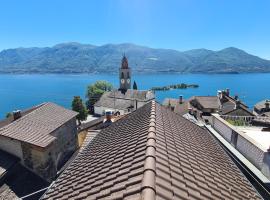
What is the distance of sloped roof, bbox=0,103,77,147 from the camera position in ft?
53.2

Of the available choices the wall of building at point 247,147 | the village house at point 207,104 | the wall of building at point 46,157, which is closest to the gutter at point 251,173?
the wall of building at point 247,147

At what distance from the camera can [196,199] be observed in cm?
354

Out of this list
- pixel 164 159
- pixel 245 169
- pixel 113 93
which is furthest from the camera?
pixel 113 93

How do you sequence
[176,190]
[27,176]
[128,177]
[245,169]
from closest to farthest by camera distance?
1. [176,190]
2. [128,177]
3. [245,169]
4. [27,176]

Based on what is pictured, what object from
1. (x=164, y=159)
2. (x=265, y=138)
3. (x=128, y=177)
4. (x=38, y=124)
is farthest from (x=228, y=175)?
(x=38, y=124)

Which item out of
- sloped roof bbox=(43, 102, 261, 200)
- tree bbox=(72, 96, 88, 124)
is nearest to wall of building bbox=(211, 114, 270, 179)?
sloped roof bbox=(43, 102, 261, 200)

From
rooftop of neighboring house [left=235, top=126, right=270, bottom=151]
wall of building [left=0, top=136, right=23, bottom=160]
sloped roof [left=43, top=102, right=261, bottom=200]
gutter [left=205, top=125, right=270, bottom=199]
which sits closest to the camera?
sloped roof [left=43, top=102, right=261, bottom=200]

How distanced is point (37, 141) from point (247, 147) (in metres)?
13.9

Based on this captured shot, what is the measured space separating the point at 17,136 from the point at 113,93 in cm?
4023

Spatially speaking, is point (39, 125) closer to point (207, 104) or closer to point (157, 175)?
point (157, 175)

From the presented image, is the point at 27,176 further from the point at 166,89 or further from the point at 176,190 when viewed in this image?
the point at 166,89

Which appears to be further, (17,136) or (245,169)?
(17,136)

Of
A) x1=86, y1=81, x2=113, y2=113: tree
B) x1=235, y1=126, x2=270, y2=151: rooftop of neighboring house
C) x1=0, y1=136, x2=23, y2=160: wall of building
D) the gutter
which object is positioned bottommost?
x1=86, y1=81, x2=113, y2=113: tree

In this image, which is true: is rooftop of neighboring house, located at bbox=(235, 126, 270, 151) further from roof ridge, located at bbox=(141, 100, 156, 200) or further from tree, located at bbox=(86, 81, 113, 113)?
tree, located at bbox=(86, 81, 113, 113)
